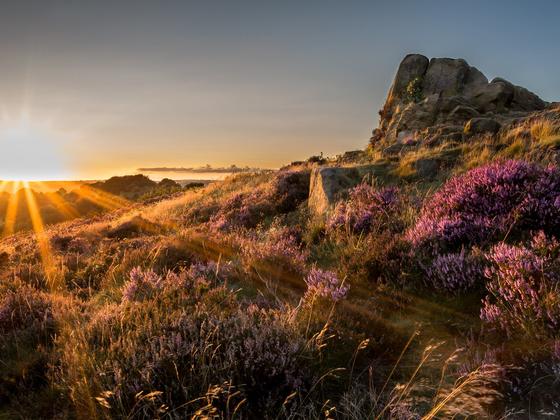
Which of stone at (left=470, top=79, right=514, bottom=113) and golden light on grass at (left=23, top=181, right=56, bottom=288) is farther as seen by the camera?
stone at (left=470, top=79, right=514, bottom=113)

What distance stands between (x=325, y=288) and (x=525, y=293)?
6.82 ft

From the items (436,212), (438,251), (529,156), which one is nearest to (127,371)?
(438,251)

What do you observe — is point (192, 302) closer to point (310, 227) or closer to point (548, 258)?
point (548, 258)

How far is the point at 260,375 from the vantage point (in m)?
3.46

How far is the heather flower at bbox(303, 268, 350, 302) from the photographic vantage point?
4840 millimetres

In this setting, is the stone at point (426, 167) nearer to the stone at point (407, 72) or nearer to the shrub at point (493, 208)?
the shrub at point (493, 208)

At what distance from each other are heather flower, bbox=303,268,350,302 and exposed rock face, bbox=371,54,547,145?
17.6m

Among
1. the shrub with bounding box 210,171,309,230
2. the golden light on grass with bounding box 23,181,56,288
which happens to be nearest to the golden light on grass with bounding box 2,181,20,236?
the golden light on grass with bounding box 23,181,56,288

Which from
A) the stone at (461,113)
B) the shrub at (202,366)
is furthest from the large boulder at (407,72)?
the shrub at (202,366)

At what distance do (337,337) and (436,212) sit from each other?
3576 mm

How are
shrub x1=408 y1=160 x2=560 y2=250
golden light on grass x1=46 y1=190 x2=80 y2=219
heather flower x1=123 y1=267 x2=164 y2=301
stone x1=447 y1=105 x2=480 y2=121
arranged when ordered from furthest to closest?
golden light on grass x1=46 y1=190 x2=80 y2=219 → stone x1=447 y1=105 x2=480 y2=121 → shrub x1=408 y1=160 x2=560 y2=250 → heather flower x1=123 y1=267 x2=164 y2=301

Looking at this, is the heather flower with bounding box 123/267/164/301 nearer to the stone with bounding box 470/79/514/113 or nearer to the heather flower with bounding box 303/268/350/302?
the heather flower with bounding box 303/268/350/302

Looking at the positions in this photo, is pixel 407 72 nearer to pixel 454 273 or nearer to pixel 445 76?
pixel 445 76

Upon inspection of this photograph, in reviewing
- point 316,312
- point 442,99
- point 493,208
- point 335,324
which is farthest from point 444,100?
point 335,324
